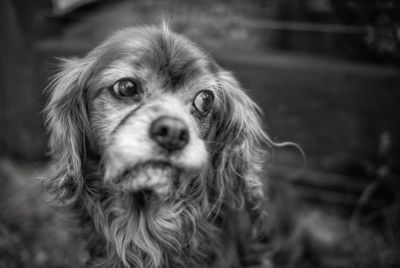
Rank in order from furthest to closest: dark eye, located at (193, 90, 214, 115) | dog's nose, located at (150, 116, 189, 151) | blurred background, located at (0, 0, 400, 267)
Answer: blurred background, located at (0, 0, 400, 267)
dark eye, located at (193, 90, 214, 115)
dog's nose, located at (150, 116, 189, 151)

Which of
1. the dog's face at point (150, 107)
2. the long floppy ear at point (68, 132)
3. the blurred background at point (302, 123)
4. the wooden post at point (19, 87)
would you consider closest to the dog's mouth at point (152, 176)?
the dog's face at point (150, 107)

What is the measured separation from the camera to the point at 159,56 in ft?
6.45

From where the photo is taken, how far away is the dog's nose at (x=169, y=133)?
5.64 feet

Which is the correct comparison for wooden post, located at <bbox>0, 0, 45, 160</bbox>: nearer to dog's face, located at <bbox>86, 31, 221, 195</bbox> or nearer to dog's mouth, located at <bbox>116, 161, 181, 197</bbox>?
dog's face, located at <bbox>86, 31, 221, 195</bbox>

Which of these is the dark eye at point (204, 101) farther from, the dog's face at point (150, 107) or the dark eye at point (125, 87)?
the dark eye at point (125, 87)

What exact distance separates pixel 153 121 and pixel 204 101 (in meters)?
0.46

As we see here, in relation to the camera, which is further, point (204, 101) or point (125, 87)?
point (204, 101)

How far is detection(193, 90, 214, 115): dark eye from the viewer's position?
2098 millimetres

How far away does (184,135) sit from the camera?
175cm

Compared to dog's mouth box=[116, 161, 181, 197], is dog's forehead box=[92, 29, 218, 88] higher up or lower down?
higher up

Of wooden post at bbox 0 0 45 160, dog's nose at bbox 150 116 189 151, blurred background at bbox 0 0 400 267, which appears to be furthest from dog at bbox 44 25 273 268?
wooden post at bbox 0 0 45 160

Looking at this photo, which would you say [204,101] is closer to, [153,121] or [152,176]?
[153,121]

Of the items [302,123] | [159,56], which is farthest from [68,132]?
[302,123]

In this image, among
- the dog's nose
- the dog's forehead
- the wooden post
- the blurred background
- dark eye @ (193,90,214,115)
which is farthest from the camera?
the wooden post
